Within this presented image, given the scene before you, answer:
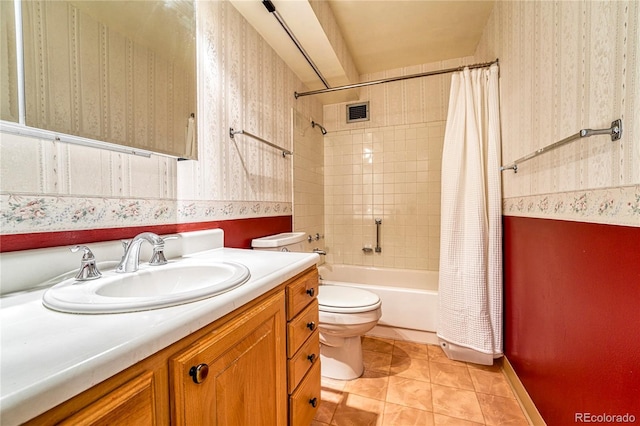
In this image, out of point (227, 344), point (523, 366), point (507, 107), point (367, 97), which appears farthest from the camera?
point (367, 97)

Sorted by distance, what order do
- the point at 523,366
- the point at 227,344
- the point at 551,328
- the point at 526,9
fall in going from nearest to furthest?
the point at 227,344 → the point at 551,328 → the point at 526,9 → the point at 523,366

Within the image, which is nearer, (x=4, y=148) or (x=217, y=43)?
(x=4, y=148)

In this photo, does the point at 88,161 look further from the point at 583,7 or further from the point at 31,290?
the point at 583,7

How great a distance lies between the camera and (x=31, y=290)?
0.65 m

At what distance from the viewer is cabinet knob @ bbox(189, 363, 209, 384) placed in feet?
1.67

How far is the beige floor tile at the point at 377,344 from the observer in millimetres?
1895

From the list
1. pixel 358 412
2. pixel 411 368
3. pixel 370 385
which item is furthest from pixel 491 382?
pixel 358 412

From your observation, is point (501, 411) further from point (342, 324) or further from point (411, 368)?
→ point (342, 324)

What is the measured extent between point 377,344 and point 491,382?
2.36 ft

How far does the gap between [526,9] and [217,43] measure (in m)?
1.51

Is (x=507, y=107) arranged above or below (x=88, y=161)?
above

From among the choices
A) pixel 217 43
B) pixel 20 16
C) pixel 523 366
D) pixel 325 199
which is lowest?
pixel 523 366

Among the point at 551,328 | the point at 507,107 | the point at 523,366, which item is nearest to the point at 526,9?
the point at 507,107

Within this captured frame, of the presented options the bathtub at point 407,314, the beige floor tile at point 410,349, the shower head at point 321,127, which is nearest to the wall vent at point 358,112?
the shower head at point 321,127
